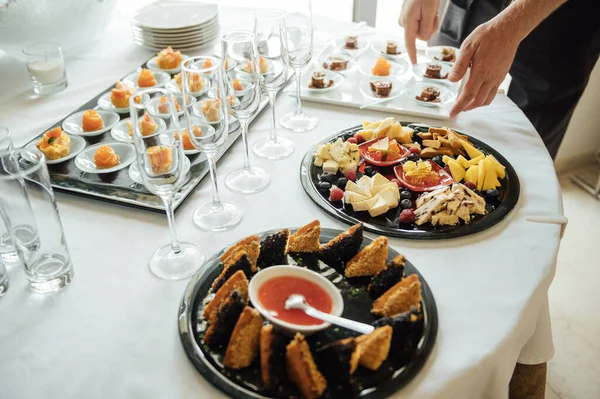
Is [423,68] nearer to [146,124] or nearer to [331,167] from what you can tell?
[331,167]

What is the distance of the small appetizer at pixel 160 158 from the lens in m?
1.09

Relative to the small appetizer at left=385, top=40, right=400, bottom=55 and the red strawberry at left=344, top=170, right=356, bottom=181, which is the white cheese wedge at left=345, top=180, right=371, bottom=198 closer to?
the red strawberry at left=344, top=170, right=356, bottom=181

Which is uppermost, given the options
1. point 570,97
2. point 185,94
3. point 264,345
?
point 185,94

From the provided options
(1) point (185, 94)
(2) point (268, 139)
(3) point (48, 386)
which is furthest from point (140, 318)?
(2) point (268, 139)

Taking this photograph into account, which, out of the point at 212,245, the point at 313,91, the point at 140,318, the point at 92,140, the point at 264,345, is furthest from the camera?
the point at 313,91

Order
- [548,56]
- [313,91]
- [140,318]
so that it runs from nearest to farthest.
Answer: [140,318] → [313,91] → [548,56]

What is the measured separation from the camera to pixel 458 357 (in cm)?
100

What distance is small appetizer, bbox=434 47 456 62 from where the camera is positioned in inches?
86.0

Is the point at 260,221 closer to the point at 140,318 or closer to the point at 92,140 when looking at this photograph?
the point at 140,318

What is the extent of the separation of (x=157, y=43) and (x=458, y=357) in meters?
1.91

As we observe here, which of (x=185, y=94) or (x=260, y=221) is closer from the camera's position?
(x=185, y=94)

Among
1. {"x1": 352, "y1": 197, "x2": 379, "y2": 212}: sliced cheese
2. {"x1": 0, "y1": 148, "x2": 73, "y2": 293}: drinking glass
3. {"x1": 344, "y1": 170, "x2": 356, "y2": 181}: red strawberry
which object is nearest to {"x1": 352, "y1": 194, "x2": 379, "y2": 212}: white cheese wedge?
{"x1": 352, "y1": 197, "x2": 379, "y2": 212}: sliced cheese

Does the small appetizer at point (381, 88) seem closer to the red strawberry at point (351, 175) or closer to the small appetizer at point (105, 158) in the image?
the red strawberry at point (351, 175)

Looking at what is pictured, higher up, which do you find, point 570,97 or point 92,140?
point 92,140
